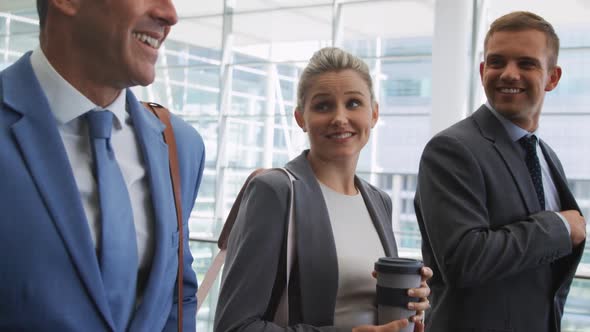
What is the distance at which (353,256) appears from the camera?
1895 mm

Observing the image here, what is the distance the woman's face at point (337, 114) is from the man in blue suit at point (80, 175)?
523 millimetres

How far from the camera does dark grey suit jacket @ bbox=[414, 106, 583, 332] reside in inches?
74.5

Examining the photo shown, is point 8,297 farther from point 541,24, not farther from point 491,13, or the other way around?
point 491,13

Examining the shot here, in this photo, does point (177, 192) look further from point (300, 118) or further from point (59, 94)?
point (300, 118)

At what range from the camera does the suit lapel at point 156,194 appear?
4.57ft

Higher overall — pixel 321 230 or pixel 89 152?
pixel 89 152

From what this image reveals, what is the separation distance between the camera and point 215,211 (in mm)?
15625

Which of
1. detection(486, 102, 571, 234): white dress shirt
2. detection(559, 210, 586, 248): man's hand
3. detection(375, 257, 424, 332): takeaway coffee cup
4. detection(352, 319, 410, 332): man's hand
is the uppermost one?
detection(486, 102, 571, 234): white dress shirt

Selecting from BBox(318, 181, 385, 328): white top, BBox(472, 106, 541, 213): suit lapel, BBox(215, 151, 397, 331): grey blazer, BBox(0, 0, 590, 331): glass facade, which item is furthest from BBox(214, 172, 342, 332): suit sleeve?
BBox(0, 0, 590, 331): glass facade

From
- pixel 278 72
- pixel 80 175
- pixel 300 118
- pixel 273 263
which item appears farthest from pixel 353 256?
pixel 278 72

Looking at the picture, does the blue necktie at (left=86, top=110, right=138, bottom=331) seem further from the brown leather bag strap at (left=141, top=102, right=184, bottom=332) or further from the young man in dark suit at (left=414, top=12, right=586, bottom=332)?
the young man in dark suit at (left=414, top=12, right=586, bottom=332)

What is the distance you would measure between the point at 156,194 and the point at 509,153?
1.19 meters

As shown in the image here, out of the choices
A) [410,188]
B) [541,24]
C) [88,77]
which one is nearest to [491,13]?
[410,188]

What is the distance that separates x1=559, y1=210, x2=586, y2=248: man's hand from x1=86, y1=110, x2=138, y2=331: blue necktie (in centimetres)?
134
